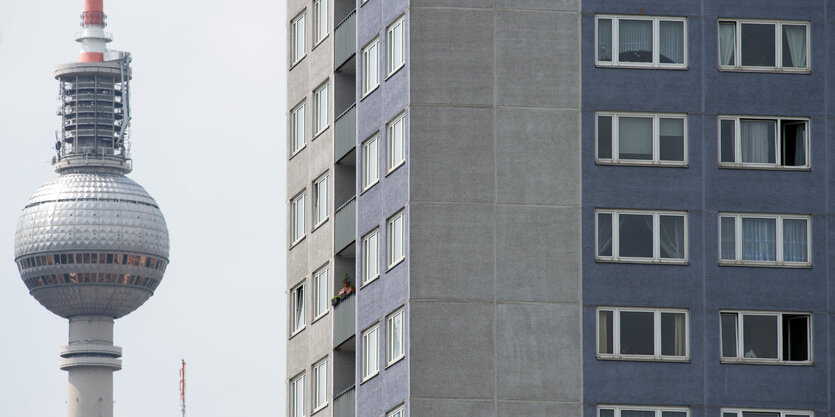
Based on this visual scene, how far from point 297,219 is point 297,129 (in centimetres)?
288

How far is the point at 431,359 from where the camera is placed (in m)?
55.7

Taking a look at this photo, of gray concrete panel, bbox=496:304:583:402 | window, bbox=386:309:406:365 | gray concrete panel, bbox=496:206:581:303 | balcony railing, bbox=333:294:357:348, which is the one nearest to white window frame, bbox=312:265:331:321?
balcony railing, bbox=333:294:357:348

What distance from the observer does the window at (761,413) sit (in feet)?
185

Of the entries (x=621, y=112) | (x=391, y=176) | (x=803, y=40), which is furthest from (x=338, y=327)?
(x=803, y=40)

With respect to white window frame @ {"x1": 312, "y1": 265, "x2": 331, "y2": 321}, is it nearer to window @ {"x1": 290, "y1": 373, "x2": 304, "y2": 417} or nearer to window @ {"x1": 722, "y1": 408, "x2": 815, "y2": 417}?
window @ {"x1": 290, "y1": 373, "x2": 304, "y2": 417}

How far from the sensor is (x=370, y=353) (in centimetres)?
5991

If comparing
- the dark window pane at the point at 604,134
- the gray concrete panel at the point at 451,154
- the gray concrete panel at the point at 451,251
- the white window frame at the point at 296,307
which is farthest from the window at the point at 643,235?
the white window frame at the point at 296,307

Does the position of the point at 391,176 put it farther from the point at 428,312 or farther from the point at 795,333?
the point at 795,333

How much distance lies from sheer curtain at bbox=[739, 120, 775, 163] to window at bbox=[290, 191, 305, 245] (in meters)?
15.8

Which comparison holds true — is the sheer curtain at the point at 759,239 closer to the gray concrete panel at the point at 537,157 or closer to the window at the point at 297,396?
the gray concrete panel at the point at 537,157

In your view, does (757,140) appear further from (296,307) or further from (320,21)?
(296,307)

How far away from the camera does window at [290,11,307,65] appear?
7100cm

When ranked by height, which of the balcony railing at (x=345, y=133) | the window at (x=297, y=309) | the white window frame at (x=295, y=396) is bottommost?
the white window frame at (x=295, y=396)

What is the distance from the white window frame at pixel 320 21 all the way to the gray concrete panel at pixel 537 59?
1089 cm
